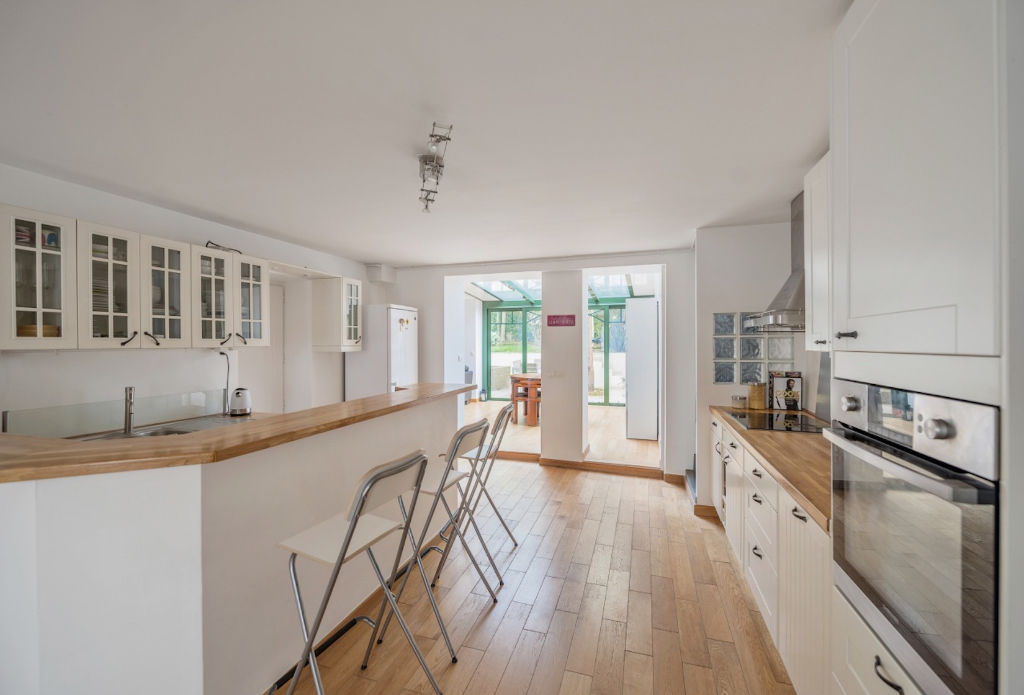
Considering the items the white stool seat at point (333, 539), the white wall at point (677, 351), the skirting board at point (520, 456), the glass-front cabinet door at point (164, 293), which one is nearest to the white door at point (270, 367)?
the glass-front cabinet door at point (164, 293)

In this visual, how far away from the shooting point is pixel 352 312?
Answer: 15.4ft

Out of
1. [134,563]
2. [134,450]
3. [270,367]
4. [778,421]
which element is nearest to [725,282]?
[778,421]

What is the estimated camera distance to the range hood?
2.49 m

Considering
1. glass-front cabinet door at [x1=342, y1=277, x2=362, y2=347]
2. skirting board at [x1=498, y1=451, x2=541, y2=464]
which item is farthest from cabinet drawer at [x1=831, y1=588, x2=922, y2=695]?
glass-front cabinet door at [x1=342, y1=277, x2=362, y2=347]

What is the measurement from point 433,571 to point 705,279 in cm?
306

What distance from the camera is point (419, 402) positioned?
2488 millimetres

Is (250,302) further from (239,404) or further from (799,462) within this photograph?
(799,462)

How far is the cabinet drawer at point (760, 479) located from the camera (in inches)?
75.2

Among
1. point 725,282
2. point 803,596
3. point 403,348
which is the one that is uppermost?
point 725,282

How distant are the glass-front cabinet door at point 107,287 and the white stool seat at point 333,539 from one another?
1.89 metres

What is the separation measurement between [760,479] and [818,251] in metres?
1.10

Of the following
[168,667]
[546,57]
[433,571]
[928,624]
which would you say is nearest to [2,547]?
[168,667]

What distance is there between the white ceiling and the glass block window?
1086 millimetres

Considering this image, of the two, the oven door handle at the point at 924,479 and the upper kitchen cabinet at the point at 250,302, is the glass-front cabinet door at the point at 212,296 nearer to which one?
the upper kitchen cabinet at the point at 250,302
